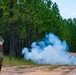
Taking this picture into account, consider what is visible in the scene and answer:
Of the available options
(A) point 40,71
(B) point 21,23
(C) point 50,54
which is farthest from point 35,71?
(B) point 21,23

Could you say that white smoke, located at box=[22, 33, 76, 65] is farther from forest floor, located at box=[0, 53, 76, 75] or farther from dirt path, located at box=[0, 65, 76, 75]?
dirt path, located at box=[0, 65, 76, 75]

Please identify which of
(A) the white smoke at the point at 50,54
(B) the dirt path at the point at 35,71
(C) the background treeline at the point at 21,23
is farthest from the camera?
(C) the background treeline at the point at 21,23

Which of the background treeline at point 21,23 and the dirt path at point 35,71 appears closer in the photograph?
the dirt path at point 35,71

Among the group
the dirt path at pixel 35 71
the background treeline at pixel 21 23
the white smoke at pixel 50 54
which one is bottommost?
the dirt path at pixel 35 71

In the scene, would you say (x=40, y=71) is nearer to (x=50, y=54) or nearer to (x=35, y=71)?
(x=35, y=71)

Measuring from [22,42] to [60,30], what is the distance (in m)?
17.5

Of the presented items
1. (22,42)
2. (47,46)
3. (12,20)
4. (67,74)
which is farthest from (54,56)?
(67,74)

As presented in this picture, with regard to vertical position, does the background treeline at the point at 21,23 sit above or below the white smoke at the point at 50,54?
above

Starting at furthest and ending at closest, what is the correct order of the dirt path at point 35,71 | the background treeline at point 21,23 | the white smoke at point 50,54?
the background treeline at point 21,23 → the white smoke at point 50,54 → the dirt path at point 35,71

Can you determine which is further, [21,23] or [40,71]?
[21,23]

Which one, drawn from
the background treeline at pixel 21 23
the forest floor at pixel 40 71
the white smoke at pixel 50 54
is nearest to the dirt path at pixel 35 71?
the forest floor at pixel 40 71

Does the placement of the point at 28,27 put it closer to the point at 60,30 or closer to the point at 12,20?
the point at 12,20

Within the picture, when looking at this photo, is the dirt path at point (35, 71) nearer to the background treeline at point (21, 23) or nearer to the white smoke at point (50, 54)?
the white smoke at point (50, 54)

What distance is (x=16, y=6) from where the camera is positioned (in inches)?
1681
